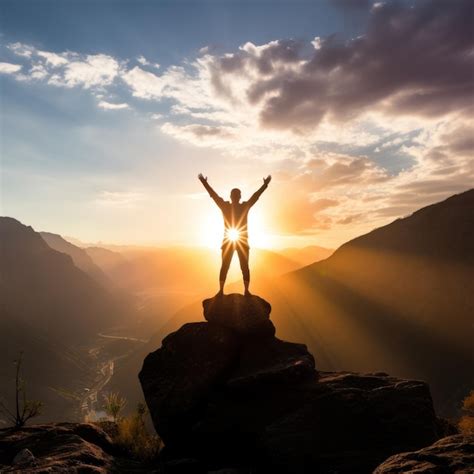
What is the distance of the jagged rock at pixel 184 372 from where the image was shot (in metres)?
13.3

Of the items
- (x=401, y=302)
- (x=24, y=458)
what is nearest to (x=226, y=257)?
(x=24, y=458)

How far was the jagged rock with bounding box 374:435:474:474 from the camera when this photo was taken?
5.23 meters

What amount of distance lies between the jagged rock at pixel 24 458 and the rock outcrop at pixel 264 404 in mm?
4293

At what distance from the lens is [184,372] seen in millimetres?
14008

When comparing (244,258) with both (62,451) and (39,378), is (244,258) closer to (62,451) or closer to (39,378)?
(62,451)

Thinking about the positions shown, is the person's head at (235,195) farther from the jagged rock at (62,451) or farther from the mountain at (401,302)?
the mountain at (401,302)

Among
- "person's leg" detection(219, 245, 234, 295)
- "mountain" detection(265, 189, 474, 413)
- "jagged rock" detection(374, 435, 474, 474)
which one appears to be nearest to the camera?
"jagged rock" detection(374, 435, 474, 474)

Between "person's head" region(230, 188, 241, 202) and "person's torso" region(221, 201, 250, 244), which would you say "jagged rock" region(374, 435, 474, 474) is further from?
"person's head" region(230, 188, 241, 202)

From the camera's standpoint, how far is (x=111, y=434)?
15.2 metres

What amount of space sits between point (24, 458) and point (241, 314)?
8.27 meters

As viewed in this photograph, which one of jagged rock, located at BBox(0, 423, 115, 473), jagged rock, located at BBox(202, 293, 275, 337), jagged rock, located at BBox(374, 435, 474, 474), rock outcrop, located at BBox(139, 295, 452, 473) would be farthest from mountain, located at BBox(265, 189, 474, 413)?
jagged rock, located at BBox(374, 435, 474, 474)

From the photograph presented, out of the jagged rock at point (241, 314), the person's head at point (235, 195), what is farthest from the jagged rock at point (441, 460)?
the person's head at point (235, 195)

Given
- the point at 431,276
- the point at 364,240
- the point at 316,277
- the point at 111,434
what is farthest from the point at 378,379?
the point at 364,240

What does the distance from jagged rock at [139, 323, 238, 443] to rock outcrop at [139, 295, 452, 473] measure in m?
0.03
